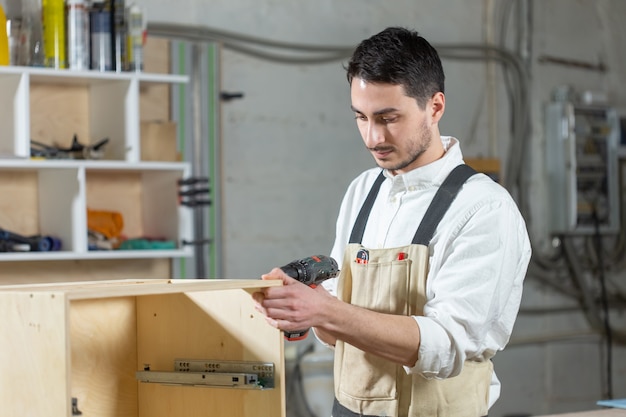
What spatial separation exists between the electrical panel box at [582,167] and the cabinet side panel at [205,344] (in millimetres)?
3038

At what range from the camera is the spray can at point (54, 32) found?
311 cm

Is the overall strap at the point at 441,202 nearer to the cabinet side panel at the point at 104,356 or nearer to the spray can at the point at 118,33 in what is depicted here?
the cabinet side panel at the point at 104,356

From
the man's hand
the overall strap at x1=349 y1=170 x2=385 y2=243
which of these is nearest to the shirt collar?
the overall strap at x1=349 y1=170 x2=385 y2=243

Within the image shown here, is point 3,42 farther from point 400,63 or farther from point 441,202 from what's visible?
point 441,202

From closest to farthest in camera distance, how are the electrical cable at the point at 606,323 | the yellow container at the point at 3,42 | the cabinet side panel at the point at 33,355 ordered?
the cabinet side panel at the point at 33,355 → the yellow container at the point at 3,42 → the electrical cable at the point at 606,323

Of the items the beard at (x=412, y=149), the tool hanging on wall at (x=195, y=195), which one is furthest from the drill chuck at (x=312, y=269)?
the tool hanging on wall at (x=195, y=195)

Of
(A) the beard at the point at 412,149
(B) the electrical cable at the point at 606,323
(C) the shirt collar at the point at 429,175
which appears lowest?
(B) the electrical cable at the point at 606,323

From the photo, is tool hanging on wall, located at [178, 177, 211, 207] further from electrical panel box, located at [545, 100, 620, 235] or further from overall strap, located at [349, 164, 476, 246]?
electrical panel box, located at [545, 100, 620, 235]

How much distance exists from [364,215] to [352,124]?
6.72 feet

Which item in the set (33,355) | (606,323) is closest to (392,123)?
(33,355)

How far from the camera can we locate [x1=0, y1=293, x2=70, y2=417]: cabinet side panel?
1441 millimetres

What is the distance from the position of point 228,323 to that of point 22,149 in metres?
1.55

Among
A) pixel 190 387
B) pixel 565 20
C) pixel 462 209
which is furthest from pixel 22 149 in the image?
pixel 565 20

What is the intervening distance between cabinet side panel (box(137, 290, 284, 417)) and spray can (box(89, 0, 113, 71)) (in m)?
1.42
